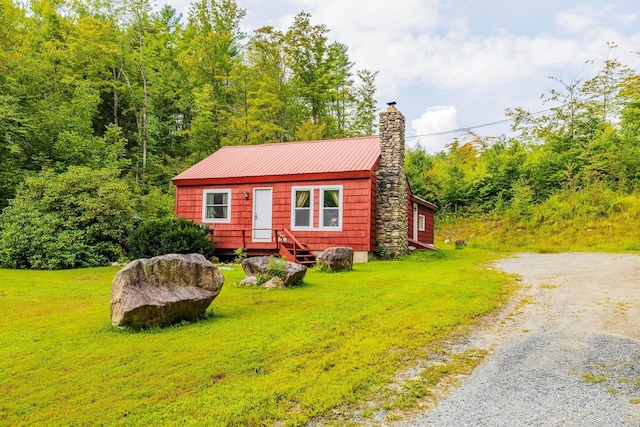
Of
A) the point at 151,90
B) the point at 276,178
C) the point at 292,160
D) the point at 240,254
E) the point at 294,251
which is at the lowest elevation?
the point at 240,254

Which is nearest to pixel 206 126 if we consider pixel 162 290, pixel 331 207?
pixel 331 207

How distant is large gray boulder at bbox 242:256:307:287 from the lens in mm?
7516

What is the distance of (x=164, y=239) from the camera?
462 inches

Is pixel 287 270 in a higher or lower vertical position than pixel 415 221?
lower

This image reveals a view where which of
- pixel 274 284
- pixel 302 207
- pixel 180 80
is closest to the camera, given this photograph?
pixel 274 284

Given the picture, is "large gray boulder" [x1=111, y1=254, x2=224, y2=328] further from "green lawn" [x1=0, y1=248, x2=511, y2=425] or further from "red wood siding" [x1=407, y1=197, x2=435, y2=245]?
"red wood siding" [x1=407, y1=197, x2=435, y2=245]

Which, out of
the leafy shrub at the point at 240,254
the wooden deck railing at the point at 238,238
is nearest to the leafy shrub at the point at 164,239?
the leafy shrub at the point at 240,254

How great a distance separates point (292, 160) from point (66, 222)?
7.20 metres

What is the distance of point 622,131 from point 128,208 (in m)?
21.9

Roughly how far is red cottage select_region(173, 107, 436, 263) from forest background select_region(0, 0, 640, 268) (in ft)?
9.63

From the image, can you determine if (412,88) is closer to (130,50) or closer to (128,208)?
(128,208)

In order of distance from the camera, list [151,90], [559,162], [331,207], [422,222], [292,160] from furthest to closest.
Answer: [151,90]
[559,162]
[422,222]
[292,160]
[331,207]

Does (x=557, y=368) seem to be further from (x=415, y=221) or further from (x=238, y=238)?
(x=415, y=221)

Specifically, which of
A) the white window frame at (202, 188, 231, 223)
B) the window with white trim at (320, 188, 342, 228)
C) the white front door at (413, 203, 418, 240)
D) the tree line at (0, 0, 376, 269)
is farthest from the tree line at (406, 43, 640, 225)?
the white window frame at (202, 188, 231, 223)
